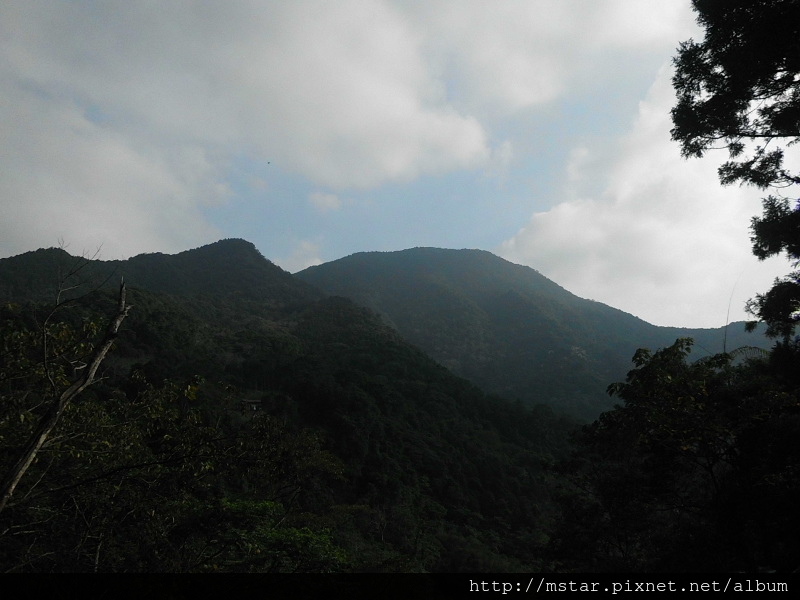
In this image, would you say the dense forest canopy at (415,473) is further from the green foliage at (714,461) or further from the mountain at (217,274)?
the mountain at (217,274)

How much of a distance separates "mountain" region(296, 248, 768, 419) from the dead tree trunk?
72491 mm

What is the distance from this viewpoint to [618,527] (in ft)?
35.5

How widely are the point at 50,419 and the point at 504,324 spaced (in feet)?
370

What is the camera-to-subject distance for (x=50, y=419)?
4379mm

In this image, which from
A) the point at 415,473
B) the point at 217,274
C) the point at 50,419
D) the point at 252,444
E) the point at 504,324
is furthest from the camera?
the point at 504,324

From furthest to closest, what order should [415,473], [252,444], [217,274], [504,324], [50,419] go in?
1. [504,324]
2. [217,274]
3. [415,473]
4. [252,444]
5. [50,419]

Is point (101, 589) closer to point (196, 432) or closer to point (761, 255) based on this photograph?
point (196, 432)

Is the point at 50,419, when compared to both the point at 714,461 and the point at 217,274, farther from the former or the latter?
the point at 217,274

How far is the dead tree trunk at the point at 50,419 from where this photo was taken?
403 cm

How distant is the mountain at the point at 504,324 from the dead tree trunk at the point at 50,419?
72491mm

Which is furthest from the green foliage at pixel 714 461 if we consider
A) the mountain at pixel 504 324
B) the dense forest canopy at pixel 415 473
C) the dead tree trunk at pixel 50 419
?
the mountain at pixel 504 324

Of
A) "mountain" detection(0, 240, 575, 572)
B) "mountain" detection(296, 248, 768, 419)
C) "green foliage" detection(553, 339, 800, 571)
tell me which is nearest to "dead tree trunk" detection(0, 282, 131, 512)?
"mountain" detection(0, 240, 575, 572)

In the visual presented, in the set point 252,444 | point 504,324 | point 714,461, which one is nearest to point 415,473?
point 714,461

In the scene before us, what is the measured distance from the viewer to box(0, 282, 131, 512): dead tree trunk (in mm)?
4027
